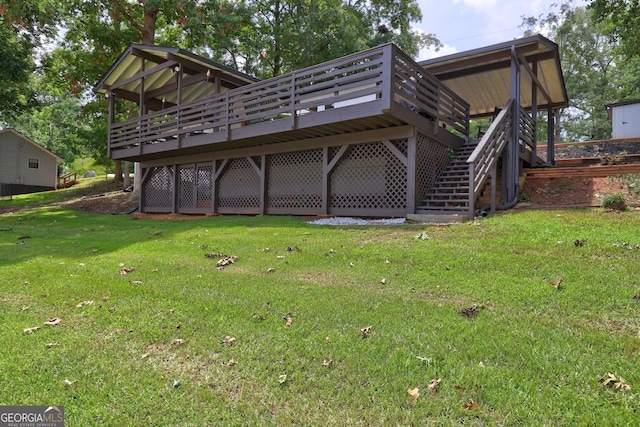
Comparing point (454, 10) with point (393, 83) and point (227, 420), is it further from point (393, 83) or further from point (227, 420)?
point (227, 420)

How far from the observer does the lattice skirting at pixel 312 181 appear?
30.7ft

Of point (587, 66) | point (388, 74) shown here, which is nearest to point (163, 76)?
point (388, 74)

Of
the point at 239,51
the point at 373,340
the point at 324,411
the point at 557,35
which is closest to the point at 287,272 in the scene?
the point at 373,340

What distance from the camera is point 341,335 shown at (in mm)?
2961

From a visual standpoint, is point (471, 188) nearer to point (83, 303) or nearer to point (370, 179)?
point (370, 179)

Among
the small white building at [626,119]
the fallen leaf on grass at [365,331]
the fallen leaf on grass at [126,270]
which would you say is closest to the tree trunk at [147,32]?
the fallen leaf on grass at [126,270]

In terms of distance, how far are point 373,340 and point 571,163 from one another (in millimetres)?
11341

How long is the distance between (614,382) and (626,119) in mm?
22876

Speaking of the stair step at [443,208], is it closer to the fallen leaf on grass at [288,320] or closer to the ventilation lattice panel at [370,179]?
the ventilation lattice panel at [370,179]

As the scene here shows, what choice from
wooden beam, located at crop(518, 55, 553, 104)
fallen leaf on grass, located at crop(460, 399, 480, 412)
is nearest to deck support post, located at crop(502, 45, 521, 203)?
wooden beam, located at crop(518, 55, 553, 104)

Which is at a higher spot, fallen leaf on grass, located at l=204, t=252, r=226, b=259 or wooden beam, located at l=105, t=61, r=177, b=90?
wooden beam, located at l=105, t=61, r=177, b=90

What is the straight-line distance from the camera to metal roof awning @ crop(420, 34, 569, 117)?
9516mm

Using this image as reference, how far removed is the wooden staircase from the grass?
260cm

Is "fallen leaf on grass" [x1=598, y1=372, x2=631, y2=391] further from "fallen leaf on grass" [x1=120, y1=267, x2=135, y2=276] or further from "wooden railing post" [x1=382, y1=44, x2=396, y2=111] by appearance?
"wooden railing post" [x1=382, y1=44, x2=396, y2=111]
